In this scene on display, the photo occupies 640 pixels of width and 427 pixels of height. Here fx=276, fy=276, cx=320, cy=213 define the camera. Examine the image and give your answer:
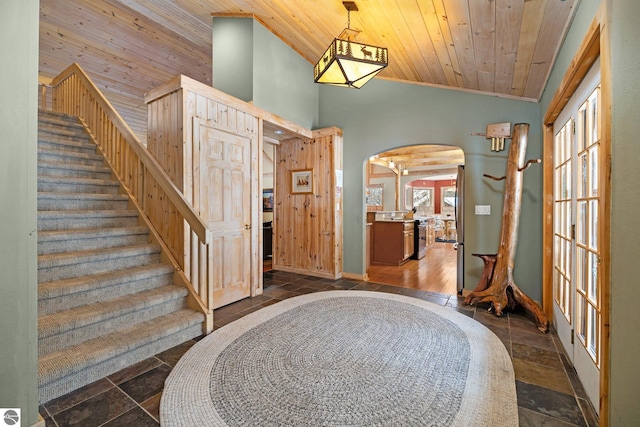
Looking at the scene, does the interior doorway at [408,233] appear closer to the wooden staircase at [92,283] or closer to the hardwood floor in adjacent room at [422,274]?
the hardwood floor in adjacent room at [422,274]

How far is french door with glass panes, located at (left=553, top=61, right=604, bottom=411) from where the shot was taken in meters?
1.74

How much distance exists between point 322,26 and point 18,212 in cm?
370

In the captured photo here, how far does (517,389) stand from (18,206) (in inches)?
121

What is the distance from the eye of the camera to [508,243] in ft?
11.1

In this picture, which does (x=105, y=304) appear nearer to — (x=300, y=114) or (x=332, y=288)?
(x=332, y=288)

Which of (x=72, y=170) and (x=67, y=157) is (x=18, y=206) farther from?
(x=67, y=157)

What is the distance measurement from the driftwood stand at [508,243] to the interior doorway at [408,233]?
556mm

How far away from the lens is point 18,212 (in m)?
1.33

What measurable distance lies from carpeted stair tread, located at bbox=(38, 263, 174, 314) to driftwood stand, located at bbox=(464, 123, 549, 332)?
11.9 ft

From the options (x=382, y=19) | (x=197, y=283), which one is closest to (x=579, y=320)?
(x=382, y=19)

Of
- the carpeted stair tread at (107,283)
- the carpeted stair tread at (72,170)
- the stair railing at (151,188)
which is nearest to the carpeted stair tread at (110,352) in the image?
the stair railing at (151,188)

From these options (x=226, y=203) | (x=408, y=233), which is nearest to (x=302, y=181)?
(x=226, y=203)

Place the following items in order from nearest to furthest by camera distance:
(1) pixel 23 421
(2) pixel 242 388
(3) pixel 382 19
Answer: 1. (1) pixel 23 421
2. (2) pixel 242 388
3. (3) pixel 382 19

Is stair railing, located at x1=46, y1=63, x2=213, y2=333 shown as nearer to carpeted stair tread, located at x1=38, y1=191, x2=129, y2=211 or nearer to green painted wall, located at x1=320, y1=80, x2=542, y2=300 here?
carpeted stair tread, located at x1=38, y1=191, x2=129, y2=211
